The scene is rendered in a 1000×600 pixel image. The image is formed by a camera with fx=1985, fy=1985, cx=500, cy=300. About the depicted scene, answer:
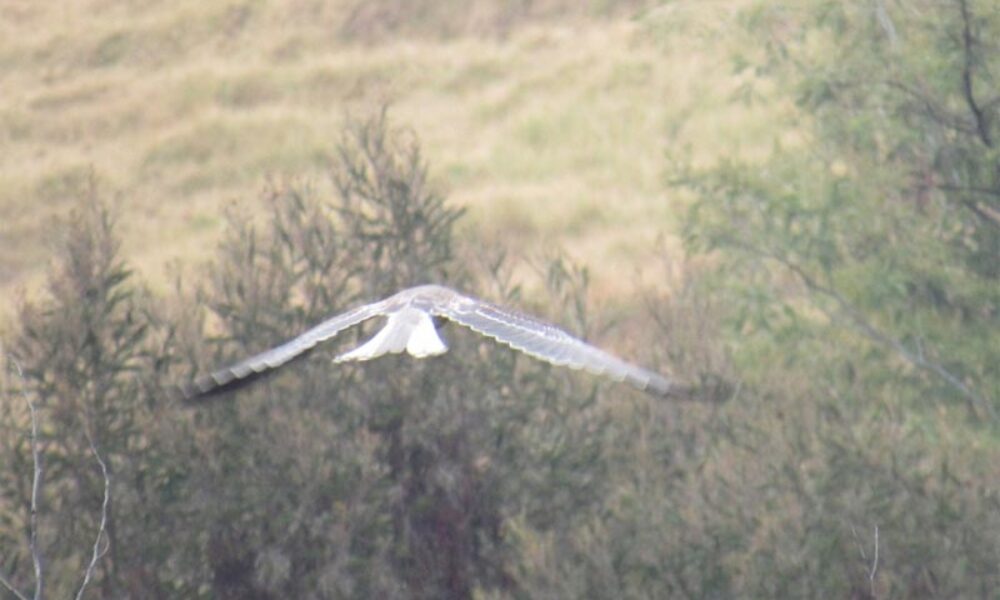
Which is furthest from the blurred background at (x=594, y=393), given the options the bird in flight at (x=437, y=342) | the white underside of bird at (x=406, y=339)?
the white underside of bird at (x=406, y=339)

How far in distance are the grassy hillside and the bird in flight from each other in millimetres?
17065

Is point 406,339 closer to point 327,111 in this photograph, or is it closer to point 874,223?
point 874,223

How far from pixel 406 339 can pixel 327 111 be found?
2912 cm

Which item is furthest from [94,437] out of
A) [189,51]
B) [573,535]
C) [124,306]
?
[189,51]

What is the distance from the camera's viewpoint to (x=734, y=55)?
55.1ft

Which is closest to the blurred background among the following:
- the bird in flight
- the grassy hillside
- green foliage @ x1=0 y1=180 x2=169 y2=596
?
green foliage @ x1=0 y1=180 x2=169 y2=596

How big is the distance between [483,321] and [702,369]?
5.90 m

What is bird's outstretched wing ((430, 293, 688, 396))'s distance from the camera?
7488 millimetres

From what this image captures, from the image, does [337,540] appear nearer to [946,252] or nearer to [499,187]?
[946,252]

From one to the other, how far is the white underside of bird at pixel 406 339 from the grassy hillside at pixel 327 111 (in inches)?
681

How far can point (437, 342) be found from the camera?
8.28 metres

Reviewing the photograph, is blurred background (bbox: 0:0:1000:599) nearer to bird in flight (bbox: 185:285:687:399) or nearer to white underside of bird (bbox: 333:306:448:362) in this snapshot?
bird in flight (bbox: 185:285:687:399)

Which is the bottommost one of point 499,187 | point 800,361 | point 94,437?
point 499,187

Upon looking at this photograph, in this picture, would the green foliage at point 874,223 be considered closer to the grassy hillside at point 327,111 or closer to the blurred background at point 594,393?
the blurred background at point 594,393
